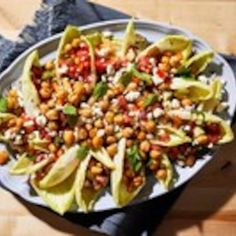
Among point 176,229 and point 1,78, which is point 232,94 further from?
point 1,78

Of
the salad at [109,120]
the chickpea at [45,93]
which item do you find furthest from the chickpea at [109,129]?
the chickpea at [45,93]

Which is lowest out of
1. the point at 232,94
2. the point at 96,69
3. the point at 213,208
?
the point at 213,208

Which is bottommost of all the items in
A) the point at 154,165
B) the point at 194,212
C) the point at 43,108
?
the point at 194,212

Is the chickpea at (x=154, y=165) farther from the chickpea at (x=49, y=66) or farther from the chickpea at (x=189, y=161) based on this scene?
the chickpea at (x=49, y=66)

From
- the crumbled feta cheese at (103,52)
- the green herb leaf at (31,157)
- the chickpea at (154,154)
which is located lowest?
the chickpea at (154,154)

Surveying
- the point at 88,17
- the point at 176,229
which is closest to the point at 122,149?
the point at 176,229

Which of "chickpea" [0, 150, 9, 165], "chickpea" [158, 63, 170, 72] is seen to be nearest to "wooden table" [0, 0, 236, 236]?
"chickpea" [0, 150, 9, 165]

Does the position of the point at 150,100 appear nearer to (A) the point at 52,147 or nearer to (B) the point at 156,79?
(B) the point at 156,79

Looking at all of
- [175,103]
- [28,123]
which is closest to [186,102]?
[175,103]
